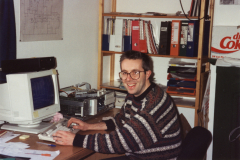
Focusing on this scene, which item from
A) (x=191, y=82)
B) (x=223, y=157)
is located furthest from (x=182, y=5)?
(x=223, y=157)

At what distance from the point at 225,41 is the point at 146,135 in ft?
6.51

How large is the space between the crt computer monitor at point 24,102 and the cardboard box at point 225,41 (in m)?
2.03

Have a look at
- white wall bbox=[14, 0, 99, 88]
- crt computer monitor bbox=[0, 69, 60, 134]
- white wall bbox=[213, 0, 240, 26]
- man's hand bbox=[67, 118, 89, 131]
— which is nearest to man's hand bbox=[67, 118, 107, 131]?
man's hand bbox=[67, 118, 89, 131]

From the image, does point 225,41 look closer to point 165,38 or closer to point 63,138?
point 165,38

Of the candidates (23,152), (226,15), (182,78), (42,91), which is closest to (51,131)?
(23,152)

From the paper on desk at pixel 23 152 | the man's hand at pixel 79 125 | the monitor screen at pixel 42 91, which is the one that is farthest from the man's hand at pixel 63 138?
the monitor screen at pixel 42 91

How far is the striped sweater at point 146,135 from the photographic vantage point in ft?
5.26

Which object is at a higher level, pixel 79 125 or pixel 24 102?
pixel 24 102

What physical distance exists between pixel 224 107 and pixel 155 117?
118 cm

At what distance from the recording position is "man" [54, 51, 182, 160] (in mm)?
1607

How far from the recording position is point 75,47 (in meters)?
2.95

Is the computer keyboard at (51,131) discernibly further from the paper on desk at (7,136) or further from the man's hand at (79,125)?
the paper on desk at (7,136)

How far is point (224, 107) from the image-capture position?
2.55 meters

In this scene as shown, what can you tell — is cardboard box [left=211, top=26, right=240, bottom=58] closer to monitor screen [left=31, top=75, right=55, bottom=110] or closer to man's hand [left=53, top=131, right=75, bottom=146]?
monitor screen [left=31, top=75, right=55, bottom=110]
